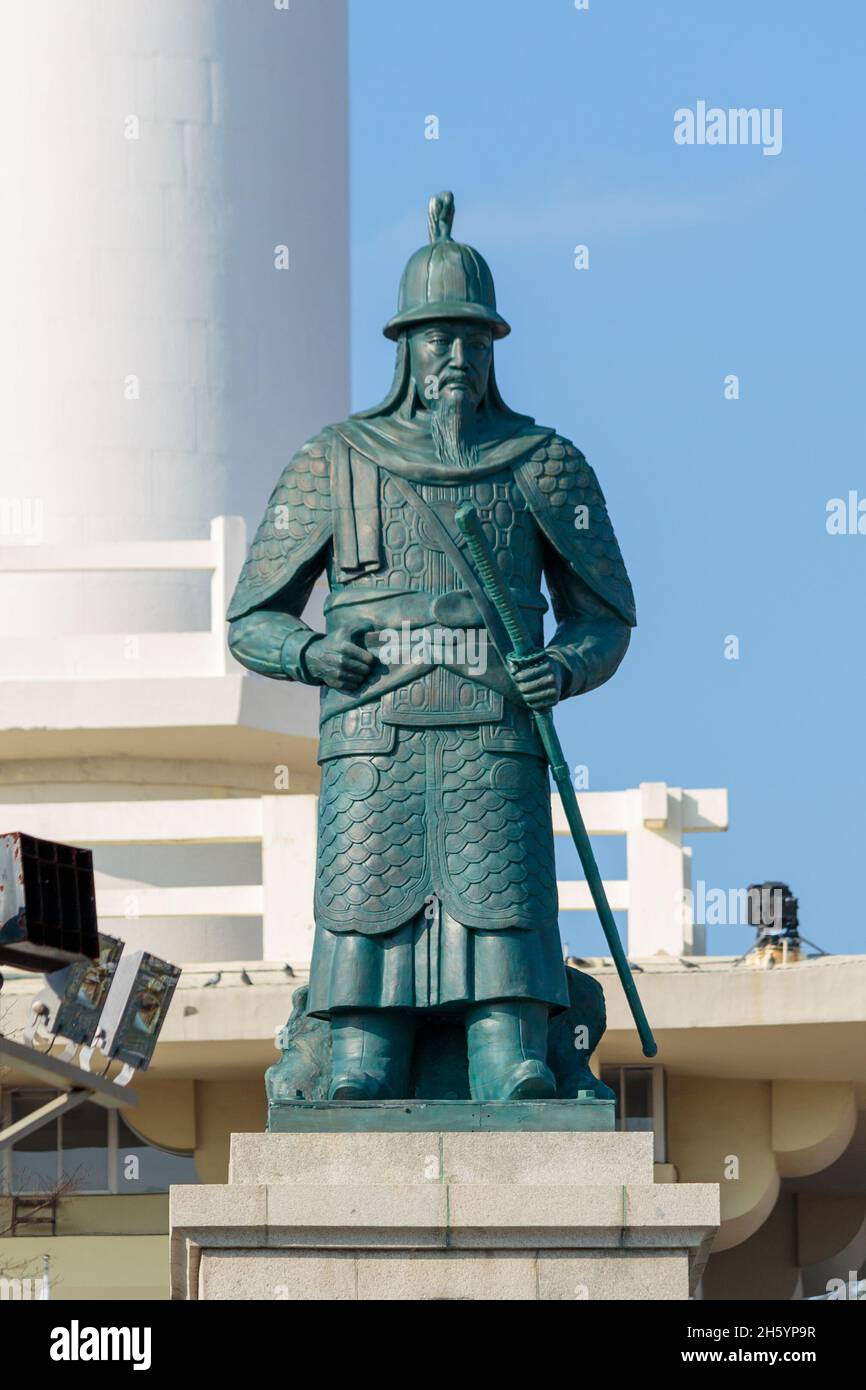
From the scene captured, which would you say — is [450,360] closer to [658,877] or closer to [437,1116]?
[437,1116]

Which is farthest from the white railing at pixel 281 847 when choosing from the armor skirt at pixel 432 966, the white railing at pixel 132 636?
the armor skirt at pixel 432 966

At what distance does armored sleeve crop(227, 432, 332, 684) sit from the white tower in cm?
1339

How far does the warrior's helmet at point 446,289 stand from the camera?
13312 mm

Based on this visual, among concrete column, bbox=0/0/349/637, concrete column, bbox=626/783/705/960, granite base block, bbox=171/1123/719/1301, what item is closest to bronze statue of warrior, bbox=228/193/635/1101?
granite base block, bbox=171/1123/719/1301

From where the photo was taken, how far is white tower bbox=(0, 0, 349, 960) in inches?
1078

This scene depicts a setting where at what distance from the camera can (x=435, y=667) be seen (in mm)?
12930

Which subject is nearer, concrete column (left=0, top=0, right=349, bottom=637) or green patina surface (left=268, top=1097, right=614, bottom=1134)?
green patina surface (left=268, top=1097, right=614, bottom=1134)

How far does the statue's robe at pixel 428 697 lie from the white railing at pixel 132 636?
12.7 meters

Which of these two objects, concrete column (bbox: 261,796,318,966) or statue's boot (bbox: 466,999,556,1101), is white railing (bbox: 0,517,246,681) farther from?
statue's boot (bbox: 466,999,556,1101)

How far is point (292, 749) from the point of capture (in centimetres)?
2733

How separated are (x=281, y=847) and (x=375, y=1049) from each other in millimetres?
12505

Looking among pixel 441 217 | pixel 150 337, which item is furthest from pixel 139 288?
pixel 441 217

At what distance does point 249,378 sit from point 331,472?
603 inches
